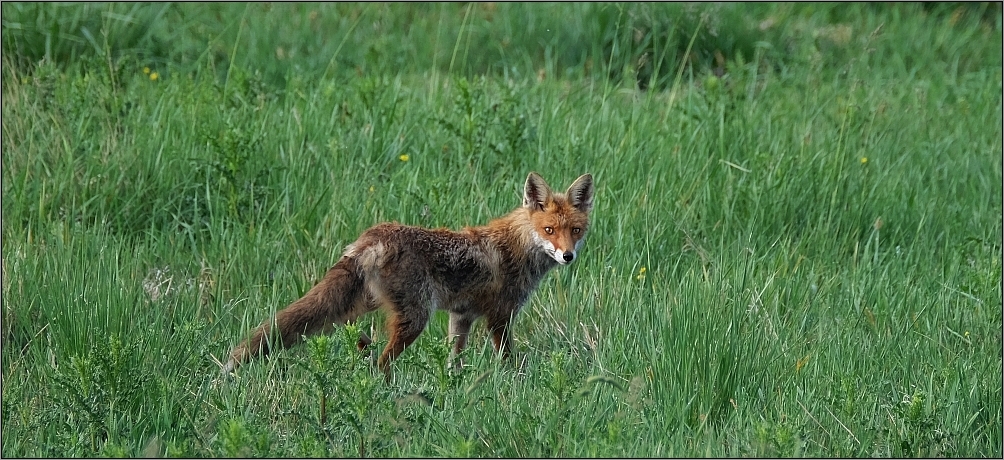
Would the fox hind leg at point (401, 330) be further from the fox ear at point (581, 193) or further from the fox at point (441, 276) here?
the fox ear at point (581, 193)

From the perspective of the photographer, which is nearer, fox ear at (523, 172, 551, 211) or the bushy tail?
the bushy tail

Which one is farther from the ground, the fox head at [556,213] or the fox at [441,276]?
the fox head at [556,213]

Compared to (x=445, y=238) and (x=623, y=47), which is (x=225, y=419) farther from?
(x=623, y=47)

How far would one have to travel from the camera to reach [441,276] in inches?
231

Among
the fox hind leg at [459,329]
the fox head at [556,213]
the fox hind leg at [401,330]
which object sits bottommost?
the fox hind leg at [459,329]

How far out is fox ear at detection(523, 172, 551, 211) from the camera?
616 centimetres

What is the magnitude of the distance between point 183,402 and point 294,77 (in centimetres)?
449

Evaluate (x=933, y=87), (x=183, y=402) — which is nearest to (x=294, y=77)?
(x=183, y=402)

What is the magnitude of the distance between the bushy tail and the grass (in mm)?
165

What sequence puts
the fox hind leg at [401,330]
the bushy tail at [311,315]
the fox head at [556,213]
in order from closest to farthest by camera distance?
the bushy tail at [311,315] → the fox hind leg at [401,330] → the fox head at [556,213]

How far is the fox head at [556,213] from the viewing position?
6.09 m

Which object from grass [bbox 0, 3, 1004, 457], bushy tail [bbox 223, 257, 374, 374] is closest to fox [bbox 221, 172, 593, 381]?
bushy tail [bbox 223, 257, 374, 374]

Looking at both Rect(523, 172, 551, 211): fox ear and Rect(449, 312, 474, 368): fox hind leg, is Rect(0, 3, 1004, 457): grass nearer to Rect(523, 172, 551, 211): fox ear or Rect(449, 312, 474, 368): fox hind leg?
Rect(449, 312, 474, 368): fox hind leg

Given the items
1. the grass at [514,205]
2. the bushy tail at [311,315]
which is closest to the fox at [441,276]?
the bushy tail at [311,315]
